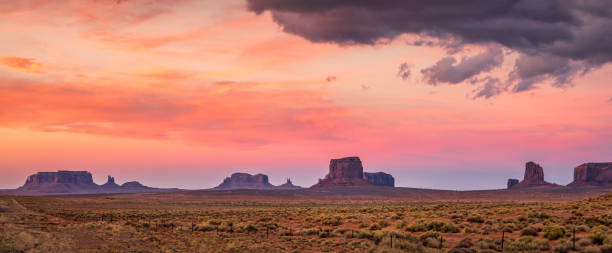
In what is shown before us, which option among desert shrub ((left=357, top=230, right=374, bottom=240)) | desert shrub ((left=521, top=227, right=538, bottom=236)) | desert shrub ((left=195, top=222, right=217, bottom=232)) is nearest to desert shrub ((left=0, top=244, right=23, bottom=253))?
desert shrub ((left=195, top=222, right=217, bottom=232))

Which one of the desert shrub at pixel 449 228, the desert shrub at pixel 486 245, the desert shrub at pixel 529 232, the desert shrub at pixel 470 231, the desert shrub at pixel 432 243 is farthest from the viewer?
the desert shrub at pixel 449 228

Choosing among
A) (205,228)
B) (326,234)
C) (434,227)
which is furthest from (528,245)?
(205,228)

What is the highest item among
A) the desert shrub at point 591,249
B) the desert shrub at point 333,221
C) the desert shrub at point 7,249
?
the desert shrub at point 591,249

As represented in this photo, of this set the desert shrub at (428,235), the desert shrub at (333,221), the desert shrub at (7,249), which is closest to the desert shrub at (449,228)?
the desert shrub at (428,235)

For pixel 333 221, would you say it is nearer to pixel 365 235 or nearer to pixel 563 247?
pixel 365 235

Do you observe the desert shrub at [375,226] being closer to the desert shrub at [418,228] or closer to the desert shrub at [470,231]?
the desert shrub at [418,228]

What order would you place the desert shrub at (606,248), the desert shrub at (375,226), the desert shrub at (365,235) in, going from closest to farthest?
1. the desert shrub at (606,248)
2. the desert shrub at (365,235)
3. the desert shrub at (375,226)

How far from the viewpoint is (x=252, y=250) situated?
27391 millimetres

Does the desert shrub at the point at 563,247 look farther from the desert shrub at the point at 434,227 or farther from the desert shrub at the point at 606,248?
the desert shrub at the point at 434,227

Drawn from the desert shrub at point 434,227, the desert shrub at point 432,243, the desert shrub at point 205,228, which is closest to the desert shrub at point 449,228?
the desert shrub at point 434,227

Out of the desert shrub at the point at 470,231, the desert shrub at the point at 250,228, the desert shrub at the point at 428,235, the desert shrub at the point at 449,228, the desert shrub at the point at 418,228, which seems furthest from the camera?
the desert shrub at the point at 250,228

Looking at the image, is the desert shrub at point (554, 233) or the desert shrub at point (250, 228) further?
the desert shrub at point (250, 228)

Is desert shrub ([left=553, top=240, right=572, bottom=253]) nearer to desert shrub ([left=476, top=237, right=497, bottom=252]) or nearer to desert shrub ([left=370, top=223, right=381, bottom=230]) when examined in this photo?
desert shrub ([left=476, top=237, right=497, bottom=252])

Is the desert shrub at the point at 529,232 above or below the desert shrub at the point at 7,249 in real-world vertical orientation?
above
